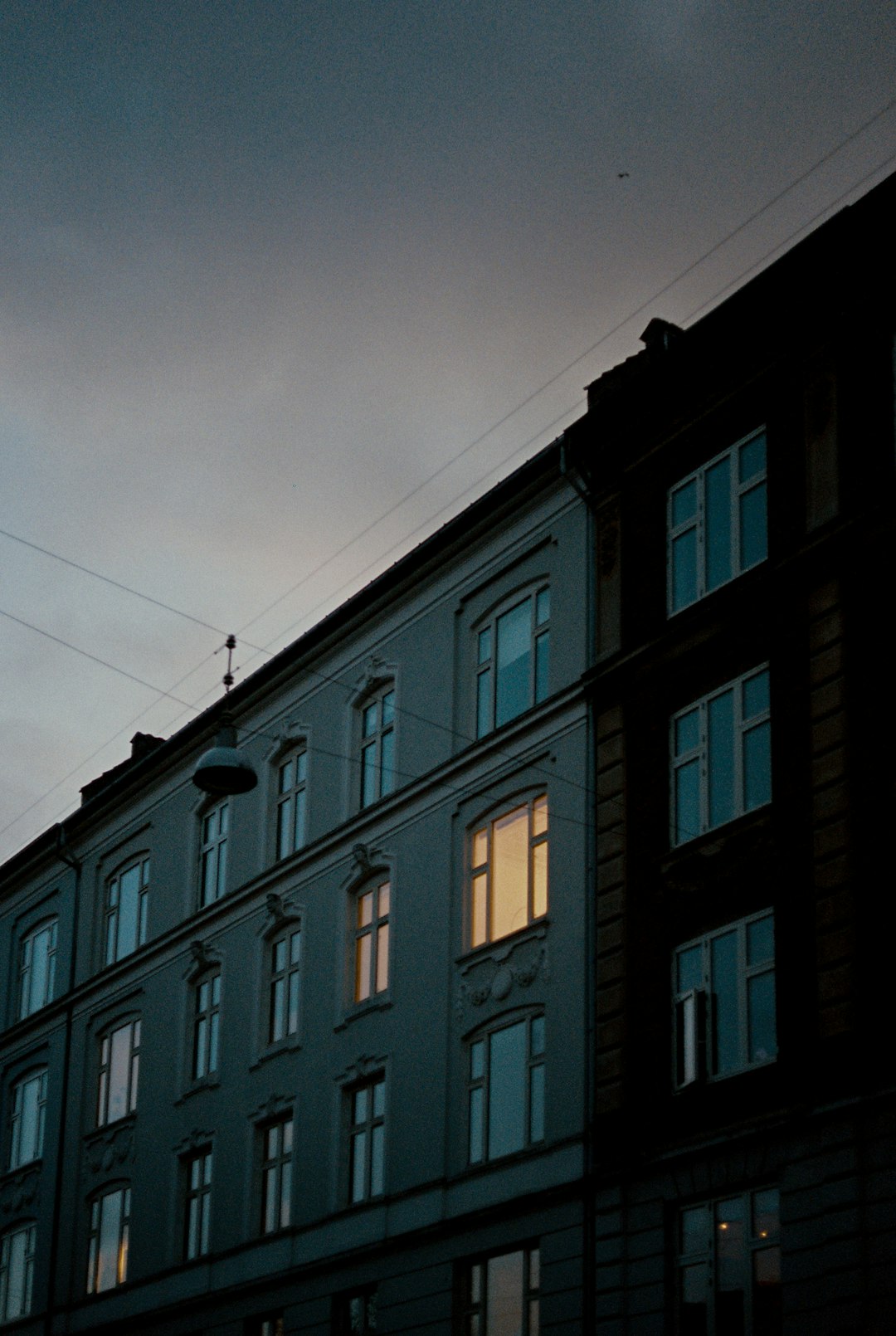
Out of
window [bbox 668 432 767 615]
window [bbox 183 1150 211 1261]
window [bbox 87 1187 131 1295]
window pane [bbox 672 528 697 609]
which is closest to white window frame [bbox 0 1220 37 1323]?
window [bbox 87 1187 131 1295]

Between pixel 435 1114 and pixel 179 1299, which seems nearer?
pixel 435 1114

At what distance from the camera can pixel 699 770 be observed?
2830 cm

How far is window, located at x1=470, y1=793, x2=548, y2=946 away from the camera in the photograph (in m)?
31.1

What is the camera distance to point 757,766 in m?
27.2

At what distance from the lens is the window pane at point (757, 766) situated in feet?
88.6

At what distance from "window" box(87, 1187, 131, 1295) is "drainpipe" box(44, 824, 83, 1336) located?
134 cm

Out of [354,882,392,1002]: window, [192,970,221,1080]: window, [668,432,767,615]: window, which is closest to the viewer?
[668,432,767,615]: window

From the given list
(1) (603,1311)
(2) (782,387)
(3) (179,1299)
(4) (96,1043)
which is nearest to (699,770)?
(2) (782,387)

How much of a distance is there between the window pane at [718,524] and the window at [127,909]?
17.2 m

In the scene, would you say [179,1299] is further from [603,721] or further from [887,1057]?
[887,1057]

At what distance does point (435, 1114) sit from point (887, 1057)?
374 inches

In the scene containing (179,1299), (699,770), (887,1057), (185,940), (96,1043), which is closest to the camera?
(887,1057)

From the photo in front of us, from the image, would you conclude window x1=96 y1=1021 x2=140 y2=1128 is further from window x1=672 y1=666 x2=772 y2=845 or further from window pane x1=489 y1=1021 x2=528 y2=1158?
window x1=672 y1=666 x2=772 y2=845

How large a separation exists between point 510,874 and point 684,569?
5206mm
